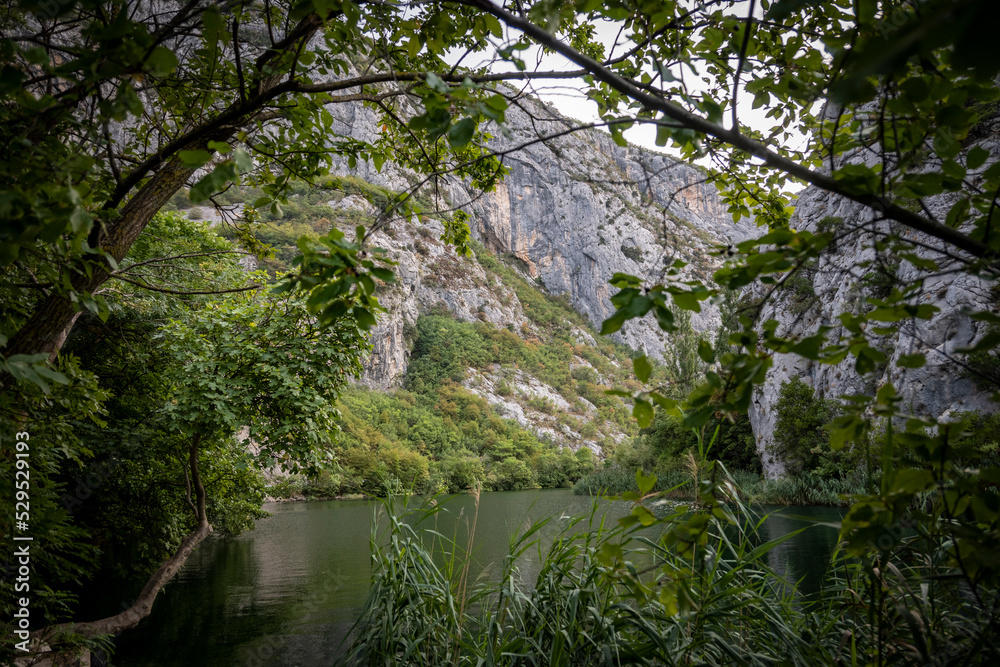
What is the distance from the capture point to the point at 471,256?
3.33m

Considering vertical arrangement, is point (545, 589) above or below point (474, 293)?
below

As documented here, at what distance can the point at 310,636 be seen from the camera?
16.8ft

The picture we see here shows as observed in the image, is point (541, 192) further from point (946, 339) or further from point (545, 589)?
point (545, 589)

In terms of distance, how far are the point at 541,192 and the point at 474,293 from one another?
1870 cm

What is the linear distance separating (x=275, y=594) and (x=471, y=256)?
6096 millimetres

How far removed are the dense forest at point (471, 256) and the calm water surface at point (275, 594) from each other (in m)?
0.41

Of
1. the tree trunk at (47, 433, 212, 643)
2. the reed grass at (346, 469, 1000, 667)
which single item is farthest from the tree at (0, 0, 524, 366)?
the tree trunk at (47, 433, 212, 643)

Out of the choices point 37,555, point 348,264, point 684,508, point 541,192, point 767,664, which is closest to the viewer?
point 348,264

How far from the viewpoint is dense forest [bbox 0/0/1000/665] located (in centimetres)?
93

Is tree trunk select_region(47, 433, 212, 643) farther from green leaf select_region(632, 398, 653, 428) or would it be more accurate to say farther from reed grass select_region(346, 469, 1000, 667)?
green leaf select_region(632, 398, 653, 428)

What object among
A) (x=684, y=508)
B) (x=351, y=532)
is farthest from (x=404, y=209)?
(x=351, y=532)

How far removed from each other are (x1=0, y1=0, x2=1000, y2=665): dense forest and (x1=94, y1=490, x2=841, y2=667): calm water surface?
16.3 inches

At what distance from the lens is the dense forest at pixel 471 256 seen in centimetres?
93

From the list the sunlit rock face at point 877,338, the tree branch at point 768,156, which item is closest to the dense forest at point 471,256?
the tree branch at point 768,156
